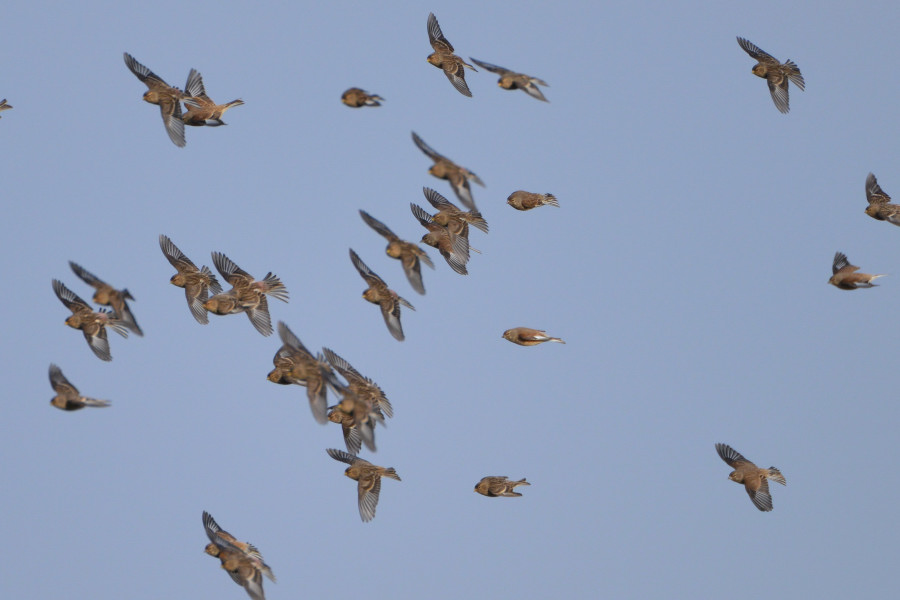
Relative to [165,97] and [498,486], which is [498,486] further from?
[165,97]

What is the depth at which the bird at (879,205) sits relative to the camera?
116ft

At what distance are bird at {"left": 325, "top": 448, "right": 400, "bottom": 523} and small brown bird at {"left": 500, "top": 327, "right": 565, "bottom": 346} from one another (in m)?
4.27

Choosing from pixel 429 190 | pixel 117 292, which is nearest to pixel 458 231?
pixel 429 190

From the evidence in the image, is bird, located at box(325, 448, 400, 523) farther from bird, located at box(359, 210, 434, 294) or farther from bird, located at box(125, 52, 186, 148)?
bird, located at box(125, 52, 186, 148)

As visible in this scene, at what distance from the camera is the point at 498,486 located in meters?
34.3

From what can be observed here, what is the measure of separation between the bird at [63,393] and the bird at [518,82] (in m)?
11.6

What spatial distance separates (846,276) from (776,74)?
5.80 metres

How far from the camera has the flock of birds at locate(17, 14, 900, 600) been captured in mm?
30500

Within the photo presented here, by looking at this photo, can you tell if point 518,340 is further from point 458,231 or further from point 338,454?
point 338,454

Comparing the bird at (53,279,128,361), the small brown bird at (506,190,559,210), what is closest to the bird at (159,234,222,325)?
the bird at (53,279,128,361)

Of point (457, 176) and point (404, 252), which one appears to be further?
point (404, 252)

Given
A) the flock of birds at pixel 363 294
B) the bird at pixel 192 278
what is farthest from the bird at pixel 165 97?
the bird at pixel 192 278

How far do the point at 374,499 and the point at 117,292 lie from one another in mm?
7538

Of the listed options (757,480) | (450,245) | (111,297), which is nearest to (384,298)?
(450,245)
